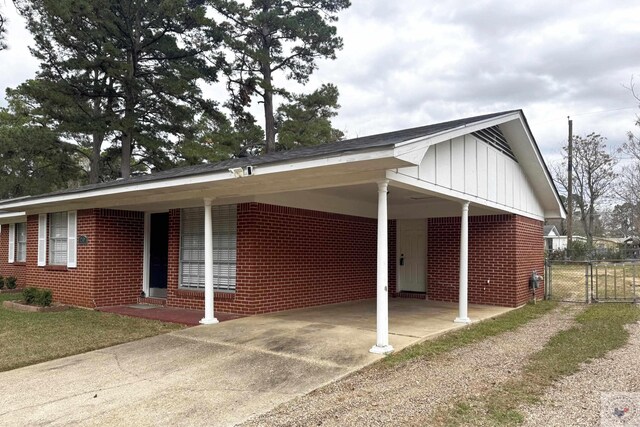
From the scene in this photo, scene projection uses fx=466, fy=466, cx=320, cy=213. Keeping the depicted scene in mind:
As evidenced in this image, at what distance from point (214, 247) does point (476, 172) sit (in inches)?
211

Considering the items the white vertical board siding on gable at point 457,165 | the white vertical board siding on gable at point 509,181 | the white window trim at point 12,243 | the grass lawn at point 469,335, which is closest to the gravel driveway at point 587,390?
the grass lawn at point 469,335

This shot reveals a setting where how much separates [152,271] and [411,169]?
7356 mm

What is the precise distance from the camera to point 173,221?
10.2 metres

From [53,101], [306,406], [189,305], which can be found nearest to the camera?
[306,406]

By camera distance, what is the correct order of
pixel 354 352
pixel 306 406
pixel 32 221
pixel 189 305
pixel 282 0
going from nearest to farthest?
pixel 306 406 < pixel 354 352 < pixel 189 305 < pixel 32 221 < pixel 282 0

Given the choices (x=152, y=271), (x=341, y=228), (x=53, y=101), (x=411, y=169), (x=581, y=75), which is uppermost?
(x=581, y=75)

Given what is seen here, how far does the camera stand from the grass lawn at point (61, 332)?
6424 mm

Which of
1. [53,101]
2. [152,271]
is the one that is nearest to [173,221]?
[152,271]

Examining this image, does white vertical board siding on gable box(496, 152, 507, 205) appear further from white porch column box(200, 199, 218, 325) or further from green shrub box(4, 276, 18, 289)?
green shrub box(4, 276, 18, 289)

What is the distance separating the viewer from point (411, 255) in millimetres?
12391

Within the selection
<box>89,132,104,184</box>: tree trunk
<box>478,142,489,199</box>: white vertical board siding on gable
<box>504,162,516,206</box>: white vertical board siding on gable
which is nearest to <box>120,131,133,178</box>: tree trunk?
<box>89,132,104,184</box>: tree trunk

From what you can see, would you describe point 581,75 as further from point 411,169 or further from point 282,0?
point 411,169

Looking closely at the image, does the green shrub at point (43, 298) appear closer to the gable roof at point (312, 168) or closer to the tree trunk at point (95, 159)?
the gable roof at point (312, 168)

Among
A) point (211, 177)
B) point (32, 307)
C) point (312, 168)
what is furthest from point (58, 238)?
point (312, 168)
